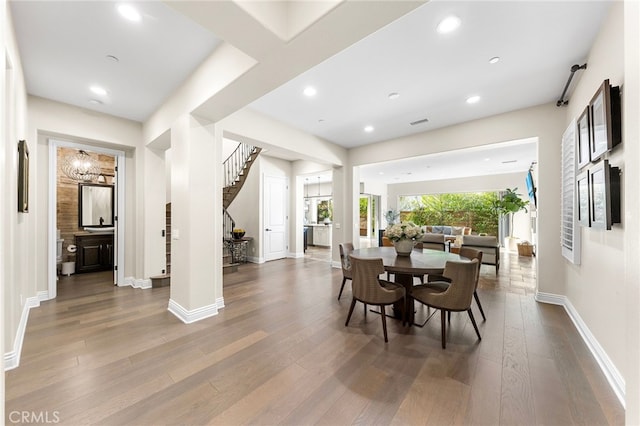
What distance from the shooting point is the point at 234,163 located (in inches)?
304

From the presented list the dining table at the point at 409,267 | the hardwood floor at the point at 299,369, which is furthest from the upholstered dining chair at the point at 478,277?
the hardwood floor at the point at 299,369

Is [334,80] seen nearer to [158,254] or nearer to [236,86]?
[236,86]

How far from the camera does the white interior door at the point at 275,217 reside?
271 inches

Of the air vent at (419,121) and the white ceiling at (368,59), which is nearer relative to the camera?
the white ceiling at (368,59)

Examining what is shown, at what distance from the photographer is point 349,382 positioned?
6.25 ft

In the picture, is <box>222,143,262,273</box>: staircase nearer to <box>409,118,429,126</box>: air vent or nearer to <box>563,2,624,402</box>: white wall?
<box>409,118,429,126</box>: air vent

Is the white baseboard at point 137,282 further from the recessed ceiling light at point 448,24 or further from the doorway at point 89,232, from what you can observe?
the recessed ceiling light at point 448,24

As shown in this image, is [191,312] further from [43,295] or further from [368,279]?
[43,295]

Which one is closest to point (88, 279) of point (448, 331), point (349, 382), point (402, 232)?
point (349, 382)

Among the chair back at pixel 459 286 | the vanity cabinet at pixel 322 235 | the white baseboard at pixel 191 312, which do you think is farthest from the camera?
the vanity cabinet at pixel 322 235

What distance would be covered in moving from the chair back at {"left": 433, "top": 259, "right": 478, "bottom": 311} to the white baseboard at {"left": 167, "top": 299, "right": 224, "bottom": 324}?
2711 mm

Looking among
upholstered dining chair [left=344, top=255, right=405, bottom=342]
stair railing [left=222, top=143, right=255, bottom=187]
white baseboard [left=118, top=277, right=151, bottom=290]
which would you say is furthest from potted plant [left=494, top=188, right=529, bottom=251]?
white baseboard [left=118, top=277, right=151, bottom=290]

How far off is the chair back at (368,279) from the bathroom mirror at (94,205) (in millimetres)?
6441

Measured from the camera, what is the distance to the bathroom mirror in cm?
565
